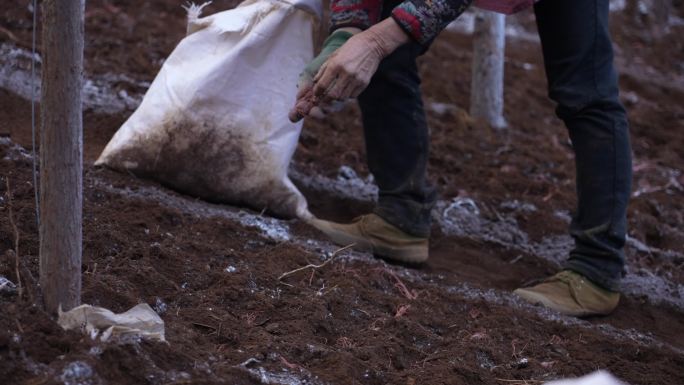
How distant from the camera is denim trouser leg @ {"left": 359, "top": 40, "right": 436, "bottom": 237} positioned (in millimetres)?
3014

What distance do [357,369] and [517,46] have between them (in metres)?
5.04

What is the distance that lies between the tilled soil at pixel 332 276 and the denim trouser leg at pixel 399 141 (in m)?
0.22

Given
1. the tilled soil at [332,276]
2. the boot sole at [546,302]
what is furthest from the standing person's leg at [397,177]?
the boot sole at [546,302]

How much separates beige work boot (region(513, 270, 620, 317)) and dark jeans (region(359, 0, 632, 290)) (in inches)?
1.3

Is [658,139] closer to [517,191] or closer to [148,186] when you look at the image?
[517,191]

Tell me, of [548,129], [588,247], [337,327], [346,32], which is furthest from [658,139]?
[337,327]

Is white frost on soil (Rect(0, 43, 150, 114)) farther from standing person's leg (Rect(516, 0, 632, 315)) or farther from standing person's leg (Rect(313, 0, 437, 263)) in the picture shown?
standing person's leg (Rect(516, 0, 632, 315))

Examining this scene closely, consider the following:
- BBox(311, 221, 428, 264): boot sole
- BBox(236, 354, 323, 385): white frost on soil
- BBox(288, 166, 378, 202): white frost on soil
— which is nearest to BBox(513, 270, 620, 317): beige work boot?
BBox(311, 221, 428, 264): boot sole

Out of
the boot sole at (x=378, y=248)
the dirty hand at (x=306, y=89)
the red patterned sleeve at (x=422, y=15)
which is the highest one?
the red patterned sleeve at (x=422, y=15)

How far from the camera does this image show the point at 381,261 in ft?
9.86

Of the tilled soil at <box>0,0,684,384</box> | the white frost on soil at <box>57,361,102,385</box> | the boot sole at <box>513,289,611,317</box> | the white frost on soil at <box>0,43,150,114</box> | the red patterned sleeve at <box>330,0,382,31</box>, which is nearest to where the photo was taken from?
the white frost on soil at <box>57,361,102,385</box>

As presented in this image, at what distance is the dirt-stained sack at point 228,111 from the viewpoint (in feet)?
10.3

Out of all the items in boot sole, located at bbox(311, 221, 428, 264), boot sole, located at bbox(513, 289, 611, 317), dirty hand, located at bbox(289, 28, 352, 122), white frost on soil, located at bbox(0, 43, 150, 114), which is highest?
dirty hand, located at bbox(289, 28, 352, 122)

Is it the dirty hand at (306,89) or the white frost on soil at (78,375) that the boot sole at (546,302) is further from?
the white frost on soil at (78,375)
